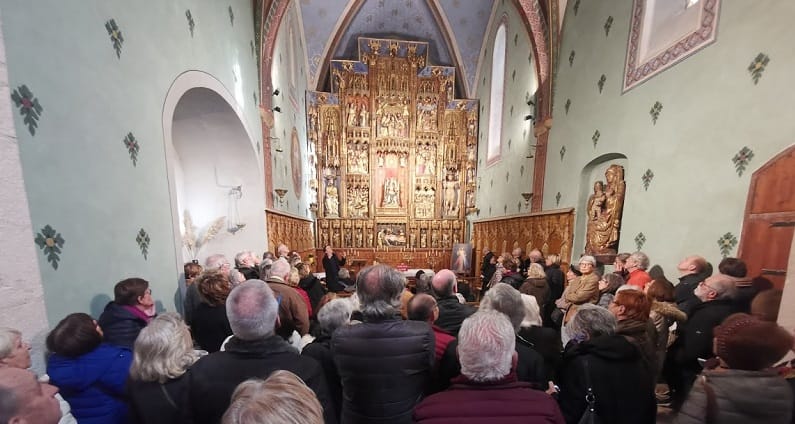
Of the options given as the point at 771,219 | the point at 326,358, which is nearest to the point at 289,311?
the point at 326,358

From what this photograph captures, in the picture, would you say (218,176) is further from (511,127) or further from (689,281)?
(511,127)

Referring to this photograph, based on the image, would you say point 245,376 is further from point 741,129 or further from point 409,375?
point 741,129

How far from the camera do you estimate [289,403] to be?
25.4 inches

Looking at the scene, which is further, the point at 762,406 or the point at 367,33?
the point at 367,33

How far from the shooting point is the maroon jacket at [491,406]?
1001mm

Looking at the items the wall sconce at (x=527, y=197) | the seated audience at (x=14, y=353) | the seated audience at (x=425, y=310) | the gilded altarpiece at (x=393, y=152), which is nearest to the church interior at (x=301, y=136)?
the wall sconce at (x=527, y=197)

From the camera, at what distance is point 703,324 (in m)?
2.09

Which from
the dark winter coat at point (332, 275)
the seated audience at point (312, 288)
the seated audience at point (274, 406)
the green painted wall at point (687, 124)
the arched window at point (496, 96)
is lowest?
the dark winter coat at point (332, 275)

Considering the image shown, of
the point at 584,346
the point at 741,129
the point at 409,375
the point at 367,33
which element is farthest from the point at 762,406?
the point at 367,33

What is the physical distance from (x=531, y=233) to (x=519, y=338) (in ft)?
18.2

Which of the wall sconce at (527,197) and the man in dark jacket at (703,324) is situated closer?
the man in dark jacket at (703,324)

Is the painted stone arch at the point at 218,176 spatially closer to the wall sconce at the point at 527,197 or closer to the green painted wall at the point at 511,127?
the wall sconce at the point at 527,197

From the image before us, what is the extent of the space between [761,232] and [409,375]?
342 centimetres

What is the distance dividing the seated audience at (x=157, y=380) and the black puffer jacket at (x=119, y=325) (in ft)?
2.15
